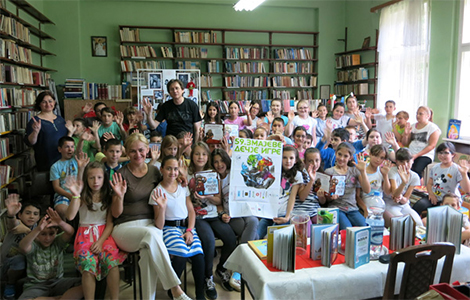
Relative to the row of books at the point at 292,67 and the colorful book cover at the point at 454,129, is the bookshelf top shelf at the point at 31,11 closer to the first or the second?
the row of books at the point at 292,67

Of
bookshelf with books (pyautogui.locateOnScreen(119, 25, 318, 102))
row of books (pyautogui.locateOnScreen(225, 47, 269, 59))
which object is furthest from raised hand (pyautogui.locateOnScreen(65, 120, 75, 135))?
row of books (pyautogui.locateOnScreen(225, 47, 269, 59))

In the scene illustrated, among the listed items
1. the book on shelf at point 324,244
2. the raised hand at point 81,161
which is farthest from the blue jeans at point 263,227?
the raised hand at point 81,161

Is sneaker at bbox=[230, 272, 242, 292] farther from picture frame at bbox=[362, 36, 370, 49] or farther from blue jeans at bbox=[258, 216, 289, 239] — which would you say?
picture frame at bbox=[362, 36, 370, 49]

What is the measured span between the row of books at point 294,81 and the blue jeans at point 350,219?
5.83 m

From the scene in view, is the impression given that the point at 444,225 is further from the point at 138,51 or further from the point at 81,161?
the point at 138,51

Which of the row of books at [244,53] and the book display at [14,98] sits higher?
the row of books at [244,53]

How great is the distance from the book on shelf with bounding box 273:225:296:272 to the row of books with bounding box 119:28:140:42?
707 centimetres

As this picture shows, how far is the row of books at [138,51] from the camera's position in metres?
7.81

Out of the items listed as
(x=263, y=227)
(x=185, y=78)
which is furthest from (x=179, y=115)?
(x=185, y=78)

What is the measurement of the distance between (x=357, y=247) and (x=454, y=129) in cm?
469

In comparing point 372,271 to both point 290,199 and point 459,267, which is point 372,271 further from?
point 290,199

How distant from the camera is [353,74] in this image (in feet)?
26.4

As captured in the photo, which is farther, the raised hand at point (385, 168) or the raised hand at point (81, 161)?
the raised hand at point (385, 168)

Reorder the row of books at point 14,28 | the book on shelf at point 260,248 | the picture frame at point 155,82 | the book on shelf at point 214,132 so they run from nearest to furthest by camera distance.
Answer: the book on shelf at point 260,248
the book on shelf at point 214,132
the row of books at point 14,28
the picture frame at point 155,82
